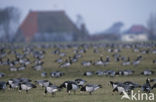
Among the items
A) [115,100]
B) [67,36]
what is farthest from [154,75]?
[67,36]

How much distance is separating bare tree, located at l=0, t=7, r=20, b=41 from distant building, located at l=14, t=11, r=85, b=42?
3349 mm

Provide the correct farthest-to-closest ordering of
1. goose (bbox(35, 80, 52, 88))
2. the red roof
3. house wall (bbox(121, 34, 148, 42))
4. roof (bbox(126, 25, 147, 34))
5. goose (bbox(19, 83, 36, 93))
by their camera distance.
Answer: roof (bbox(126, 25, 147, 34)) < house wall (bbox(121, 34, 148, 42)) < the red roof < goose (bbox(35, 80, 52, 88)) < goose (bbox(19, 83, 36, 93))

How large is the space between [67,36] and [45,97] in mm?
95463

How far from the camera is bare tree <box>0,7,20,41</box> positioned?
120 meters

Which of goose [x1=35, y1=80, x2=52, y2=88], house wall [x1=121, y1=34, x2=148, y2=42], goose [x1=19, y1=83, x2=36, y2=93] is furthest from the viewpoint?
house wall [x1=121, y1=34, x2=148, y2=42]

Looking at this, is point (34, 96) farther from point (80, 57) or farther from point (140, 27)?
point (140, 27)

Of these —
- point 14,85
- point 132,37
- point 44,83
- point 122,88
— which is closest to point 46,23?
point 132,37

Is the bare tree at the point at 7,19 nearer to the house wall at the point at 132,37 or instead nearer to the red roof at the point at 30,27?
the red roof at the point at 30,27

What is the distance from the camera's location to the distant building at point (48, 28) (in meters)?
117

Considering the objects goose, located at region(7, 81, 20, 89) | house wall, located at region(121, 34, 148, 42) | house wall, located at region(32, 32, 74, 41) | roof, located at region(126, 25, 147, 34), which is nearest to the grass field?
goose, located at region(7, 81, 20, 89)

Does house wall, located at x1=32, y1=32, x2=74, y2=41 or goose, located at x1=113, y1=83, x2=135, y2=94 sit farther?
house wall, located at x1=32, y1=32, x2=74, y2=41

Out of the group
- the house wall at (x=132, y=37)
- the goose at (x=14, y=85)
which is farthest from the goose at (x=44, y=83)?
the house wall at (x=132, y=37)

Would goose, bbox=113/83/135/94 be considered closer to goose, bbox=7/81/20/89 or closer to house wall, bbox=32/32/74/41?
goose, bbox=7/81/20/89

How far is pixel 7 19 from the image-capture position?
121250 mm
